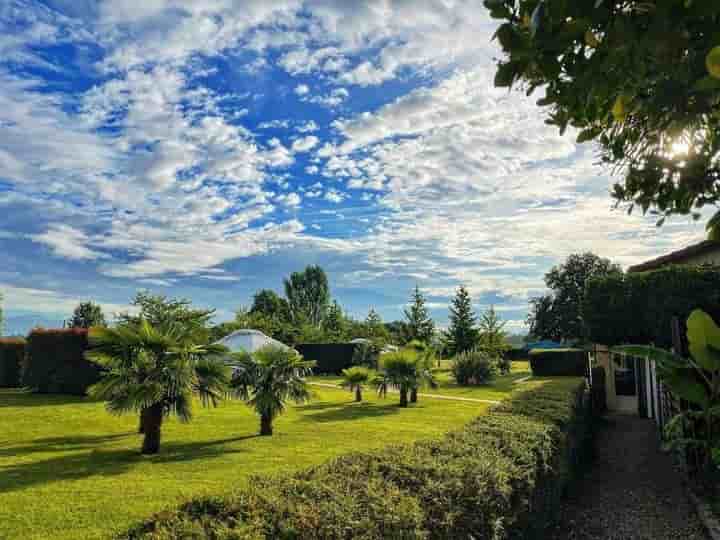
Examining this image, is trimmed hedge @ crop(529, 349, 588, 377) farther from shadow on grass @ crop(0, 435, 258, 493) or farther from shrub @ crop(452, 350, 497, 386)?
shadow on grass @ crop(0, 435, 258, 493)

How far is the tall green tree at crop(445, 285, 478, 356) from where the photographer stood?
38062 mm

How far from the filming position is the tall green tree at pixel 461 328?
3806 centimetres

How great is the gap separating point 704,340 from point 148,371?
8.71m

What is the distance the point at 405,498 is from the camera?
121 inches

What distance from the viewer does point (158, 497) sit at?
6.81m

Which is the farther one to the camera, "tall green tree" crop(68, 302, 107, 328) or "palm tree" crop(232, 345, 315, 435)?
"tall green tree" crop(68, 302, 107, 328)

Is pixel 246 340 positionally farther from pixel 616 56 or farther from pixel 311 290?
pixel 311 290

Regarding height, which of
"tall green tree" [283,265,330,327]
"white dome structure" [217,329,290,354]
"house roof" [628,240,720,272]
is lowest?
"white dome structure" [217,329,290,354]

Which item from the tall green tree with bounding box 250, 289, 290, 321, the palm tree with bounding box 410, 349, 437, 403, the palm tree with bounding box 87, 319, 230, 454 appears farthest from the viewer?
the tall green tree with bounding box 250, 289, 290, 321

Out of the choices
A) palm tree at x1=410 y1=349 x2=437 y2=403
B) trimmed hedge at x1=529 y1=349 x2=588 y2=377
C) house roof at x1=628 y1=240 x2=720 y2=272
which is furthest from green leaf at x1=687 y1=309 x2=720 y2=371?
trimmed hedge at x1=529 y1=349 x2=588 y2=377

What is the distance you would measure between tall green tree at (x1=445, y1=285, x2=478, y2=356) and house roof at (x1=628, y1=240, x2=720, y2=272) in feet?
64.8

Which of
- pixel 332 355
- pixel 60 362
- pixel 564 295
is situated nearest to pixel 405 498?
pixel 60 362

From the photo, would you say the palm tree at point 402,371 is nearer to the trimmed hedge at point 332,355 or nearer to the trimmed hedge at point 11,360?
the trimmed hedge at point 11,360

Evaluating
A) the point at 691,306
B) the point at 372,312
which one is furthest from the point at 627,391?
the point at 372,312
